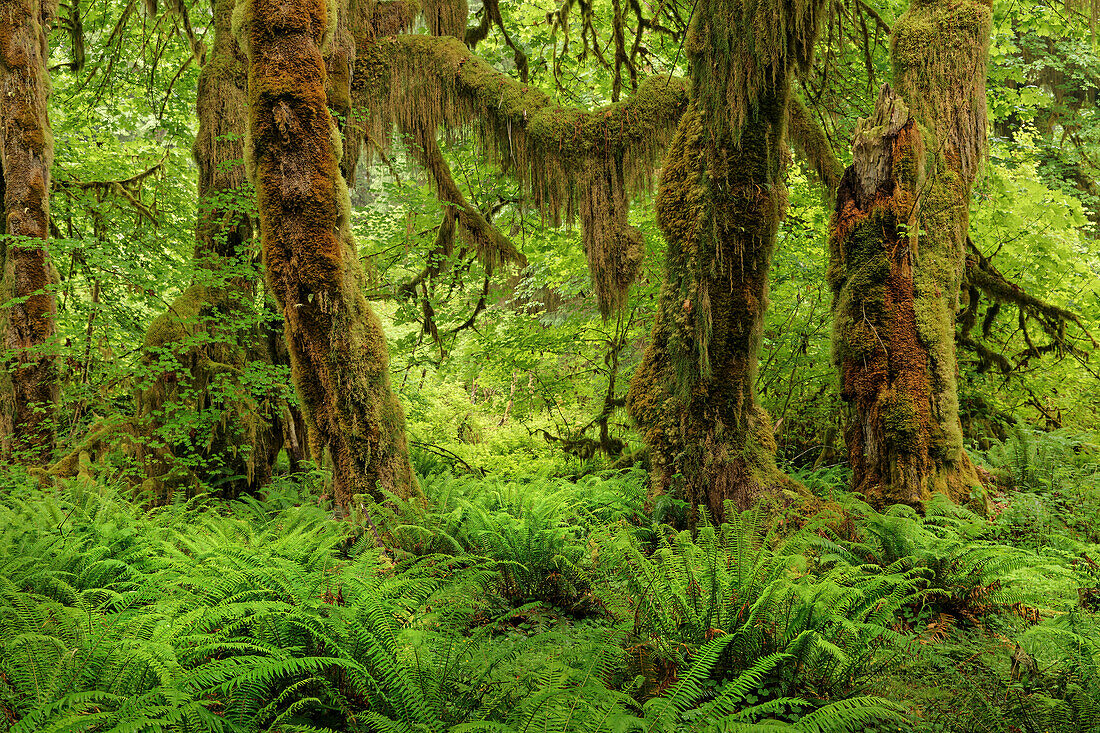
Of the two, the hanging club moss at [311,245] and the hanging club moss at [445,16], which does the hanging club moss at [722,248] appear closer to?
the hanging club moss at [311,245]

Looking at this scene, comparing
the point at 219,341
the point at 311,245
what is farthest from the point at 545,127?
the point at 219,341

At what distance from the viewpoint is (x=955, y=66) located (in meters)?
5.96

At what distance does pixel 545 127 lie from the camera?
665cm

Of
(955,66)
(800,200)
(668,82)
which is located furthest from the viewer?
(800,200)

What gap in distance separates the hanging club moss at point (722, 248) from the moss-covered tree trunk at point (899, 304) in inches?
38.7

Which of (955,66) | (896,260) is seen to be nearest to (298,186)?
(896,260)

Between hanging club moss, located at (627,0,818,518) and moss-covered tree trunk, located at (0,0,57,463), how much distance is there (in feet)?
21.5

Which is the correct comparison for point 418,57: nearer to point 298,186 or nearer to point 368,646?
point 298,186

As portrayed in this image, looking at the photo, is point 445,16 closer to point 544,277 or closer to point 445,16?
point 445,16

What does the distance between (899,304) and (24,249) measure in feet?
29.3

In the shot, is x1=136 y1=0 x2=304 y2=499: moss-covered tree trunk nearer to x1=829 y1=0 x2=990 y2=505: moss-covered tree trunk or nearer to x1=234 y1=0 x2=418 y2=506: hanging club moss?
x1=234 y1=0 x2=418 y2=506: hanging club moss

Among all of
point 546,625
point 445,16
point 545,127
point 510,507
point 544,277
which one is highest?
point 445,16

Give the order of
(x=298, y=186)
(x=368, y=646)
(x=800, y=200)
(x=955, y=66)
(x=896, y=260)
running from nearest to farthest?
(x=368, y=646)
(x=298, y=186)
(x=896, y=260)
(x=955, y=66)
(x=800, y=200)

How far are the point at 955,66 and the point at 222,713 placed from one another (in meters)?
7.64
